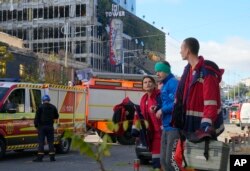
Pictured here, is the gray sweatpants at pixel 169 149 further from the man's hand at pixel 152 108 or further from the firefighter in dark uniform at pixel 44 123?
the firefighter in dark uniform at pixel 44 123

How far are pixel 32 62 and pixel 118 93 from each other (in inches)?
1313

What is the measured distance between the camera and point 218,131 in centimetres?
504

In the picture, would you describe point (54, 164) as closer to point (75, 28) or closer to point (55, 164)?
point (55, 164)

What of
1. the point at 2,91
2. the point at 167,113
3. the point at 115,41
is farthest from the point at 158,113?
the point at 115,41

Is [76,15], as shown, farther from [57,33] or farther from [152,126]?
[152,126]

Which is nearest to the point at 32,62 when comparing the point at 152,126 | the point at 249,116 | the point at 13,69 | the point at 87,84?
the point at 13,69

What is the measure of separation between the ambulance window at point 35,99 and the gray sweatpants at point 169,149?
9.05m

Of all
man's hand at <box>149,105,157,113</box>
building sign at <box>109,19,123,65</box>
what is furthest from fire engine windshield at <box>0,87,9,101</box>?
building sign at <box>109,19,123,65</box>

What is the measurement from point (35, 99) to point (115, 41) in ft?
251

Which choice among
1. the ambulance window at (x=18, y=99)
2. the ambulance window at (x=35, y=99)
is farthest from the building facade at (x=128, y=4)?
the ambulance window at (x=18, y=99)

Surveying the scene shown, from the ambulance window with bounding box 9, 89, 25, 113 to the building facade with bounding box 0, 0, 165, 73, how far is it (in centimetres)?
7072

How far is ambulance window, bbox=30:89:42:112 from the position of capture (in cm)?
1478

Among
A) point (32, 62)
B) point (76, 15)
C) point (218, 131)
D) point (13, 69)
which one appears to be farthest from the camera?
point (76, 15)

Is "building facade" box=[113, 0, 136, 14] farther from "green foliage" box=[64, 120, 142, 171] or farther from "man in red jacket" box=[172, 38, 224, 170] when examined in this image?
"green foliage" box=[64, 120, 142, 171]
